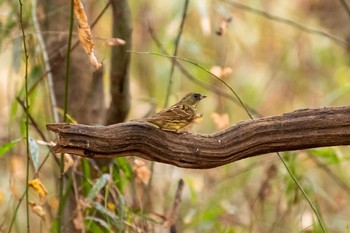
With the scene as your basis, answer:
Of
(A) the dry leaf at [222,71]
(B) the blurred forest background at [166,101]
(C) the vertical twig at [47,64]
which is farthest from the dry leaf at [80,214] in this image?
(A) the dry leaf at [222,71]

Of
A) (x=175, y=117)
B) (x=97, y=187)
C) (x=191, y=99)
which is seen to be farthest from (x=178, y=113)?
(x=97, y=187)

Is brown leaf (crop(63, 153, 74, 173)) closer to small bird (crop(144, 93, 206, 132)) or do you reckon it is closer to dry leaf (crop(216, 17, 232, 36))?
small bird (crop(144, 93, 206, 132))

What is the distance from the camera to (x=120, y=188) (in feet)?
7.80

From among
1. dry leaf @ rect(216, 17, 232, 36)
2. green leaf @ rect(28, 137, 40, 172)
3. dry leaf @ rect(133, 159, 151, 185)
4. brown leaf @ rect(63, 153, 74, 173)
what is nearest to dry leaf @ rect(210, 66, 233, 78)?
dry leaf @ rect(216, 17, 232, 36)

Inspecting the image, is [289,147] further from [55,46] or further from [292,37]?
[292,37]

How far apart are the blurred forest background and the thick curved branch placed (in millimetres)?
322

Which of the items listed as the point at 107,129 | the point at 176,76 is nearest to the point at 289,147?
the point at 107,129

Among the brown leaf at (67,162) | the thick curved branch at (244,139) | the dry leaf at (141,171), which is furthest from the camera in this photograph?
the dry leaf at (141,171)

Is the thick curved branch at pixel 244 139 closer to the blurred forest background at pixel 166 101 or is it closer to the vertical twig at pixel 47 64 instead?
the blurred forest background at pixel 166 101

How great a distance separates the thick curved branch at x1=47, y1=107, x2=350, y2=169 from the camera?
1.77 meters

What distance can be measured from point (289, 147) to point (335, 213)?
230 centimetres

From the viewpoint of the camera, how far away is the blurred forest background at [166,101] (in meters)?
2.39

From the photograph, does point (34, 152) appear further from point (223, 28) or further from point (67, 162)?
point (223, 28)

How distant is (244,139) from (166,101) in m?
0.81
